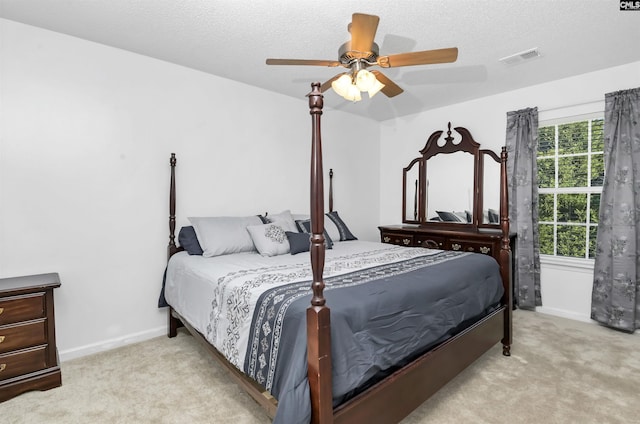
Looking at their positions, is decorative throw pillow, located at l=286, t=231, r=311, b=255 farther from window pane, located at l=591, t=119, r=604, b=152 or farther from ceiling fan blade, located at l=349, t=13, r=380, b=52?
window pane, located at l=591, t=119, r=604, b=152

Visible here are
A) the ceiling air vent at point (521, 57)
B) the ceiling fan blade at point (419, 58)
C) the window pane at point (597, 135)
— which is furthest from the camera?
the window pane at point (597, 135)

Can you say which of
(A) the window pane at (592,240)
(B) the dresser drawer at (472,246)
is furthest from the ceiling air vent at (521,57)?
(A) the window pane at (592,240)

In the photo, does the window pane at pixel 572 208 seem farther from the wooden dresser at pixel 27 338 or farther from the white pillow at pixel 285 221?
the wooden dresser at pixel 27 338

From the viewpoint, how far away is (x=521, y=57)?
116 inches

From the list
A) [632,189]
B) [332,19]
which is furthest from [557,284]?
[332,19]

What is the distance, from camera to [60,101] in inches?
102

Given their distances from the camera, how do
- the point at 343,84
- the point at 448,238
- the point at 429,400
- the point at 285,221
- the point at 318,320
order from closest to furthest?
the point at 318,320 → the point at 429,400 → the point at 343,84 → the point at 285,221 → the point at 448,238

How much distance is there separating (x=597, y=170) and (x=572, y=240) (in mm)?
783

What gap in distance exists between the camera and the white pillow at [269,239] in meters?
2.94

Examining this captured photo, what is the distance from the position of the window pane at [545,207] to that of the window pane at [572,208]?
8cm

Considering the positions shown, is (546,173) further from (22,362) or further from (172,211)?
(22,362)

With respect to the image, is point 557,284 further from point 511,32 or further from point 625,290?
point 511,32

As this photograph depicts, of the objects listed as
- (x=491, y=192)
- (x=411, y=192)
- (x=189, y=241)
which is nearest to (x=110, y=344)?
(x=189, y=241)

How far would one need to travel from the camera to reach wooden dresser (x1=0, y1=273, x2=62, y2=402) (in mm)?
2066
